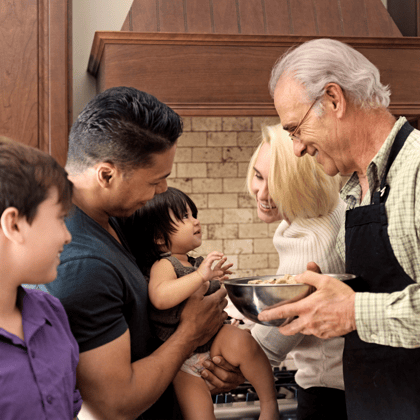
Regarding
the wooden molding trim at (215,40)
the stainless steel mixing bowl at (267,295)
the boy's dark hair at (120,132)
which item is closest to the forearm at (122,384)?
the stainless steel mixing bowl at (267,295)

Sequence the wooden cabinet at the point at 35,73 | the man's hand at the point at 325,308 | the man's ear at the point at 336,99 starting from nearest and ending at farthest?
the man's hand at the point at 325,308 → the man's ear at the point at 336,99 → the wooden cabinet at the point at 35,73

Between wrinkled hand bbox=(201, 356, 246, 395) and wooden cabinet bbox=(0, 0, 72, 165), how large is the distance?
68.2 inches

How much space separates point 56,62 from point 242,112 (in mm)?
1179

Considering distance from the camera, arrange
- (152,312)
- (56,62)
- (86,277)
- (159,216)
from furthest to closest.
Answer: (56,62), (159,216), (152,312), (86,277)

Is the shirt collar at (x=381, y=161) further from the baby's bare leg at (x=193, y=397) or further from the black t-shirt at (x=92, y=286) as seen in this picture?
the baby's bare leg at (x=193, y=397)

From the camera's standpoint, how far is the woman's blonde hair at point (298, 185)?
5.90ft

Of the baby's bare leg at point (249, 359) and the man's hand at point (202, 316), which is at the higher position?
the man's hand at point (202, 316)

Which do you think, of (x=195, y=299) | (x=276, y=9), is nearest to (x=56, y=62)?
(x=276, y=9)

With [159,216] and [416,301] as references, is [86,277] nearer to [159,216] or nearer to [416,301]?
[159,216]

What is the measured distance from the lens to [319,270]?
170cm

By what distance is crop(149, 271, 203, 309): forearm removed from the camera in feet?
5.08

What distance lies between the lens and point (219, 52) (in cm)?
303

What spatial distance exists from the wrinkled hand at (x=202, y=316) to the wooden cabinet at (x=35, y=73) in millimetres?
1643

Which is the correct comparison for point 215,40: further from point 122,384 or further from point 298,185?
point 122,384
